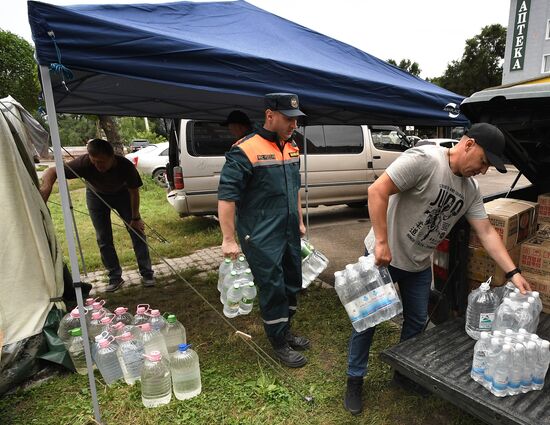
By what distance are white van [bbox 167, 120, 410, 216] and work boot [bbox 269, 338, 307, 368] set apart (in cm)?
382

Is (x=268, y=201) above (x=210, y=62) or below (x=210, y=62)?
below

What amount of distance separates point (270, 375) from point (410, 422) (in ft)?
3.24

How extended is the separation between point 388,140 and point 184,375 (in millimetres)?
6702

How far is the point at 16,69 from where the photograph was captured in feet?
32.2

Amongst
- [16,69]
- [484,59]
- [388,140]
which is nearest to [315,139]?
[388,140]

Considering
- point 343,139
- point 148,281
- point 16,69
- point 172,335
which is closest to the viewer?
point 172,335

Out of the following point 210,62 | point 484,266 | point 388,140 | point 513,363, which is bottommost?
point 513,363

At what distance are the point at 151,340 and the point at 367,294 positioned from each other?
162 centimetres

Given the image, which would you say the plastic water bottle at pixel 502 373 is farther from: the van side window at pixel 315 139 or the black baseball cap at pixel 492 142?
the van side window at pixel 315 139

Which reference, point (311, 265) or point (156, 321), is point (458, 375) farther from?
point (156, 321)

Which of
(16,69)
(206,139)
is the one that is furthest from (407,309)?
(16,69)

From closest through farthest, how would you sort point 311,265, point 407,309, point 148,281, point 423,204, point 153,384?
point 423,204 → point 407,309 → point 153,384 → point 311,265 → point 148,281

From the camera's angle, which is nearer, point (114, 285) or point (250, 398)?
point (250, 398)

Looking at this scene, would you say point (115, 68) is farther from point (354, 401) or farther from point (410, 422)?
point (410, 422)
